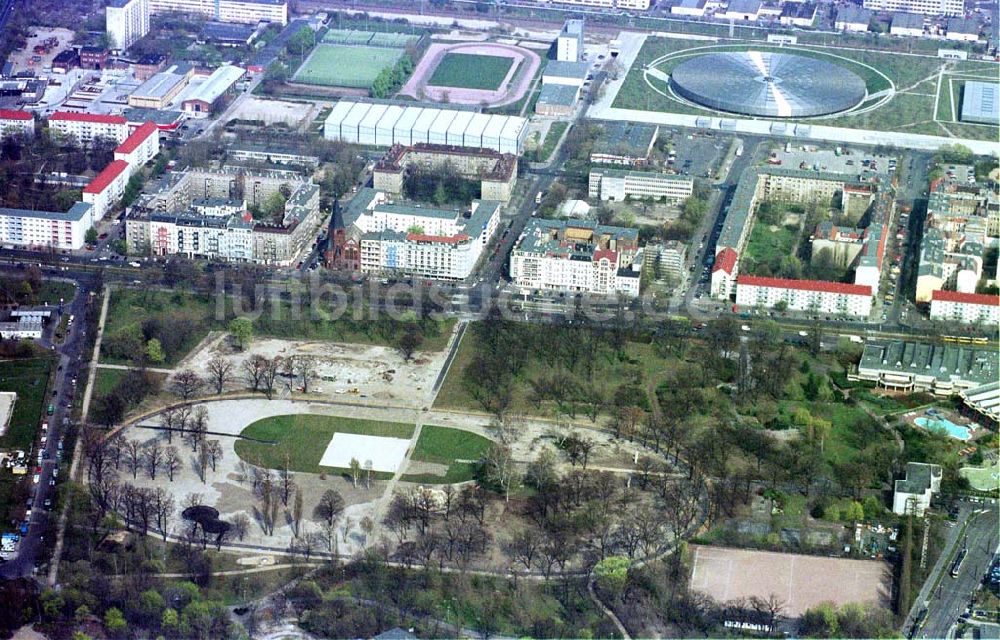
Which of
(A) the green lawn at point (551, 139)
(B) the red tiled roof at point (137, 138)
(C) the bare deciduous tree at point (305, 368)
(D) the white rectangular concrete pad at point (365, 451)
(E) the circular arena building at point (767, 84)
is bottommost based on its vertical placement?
(D) the white rectangular concrete pad at point (365, 451)

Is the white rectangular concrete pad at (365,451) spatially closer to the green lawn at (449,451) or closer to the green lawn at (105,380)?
the green lawn at (449,451)

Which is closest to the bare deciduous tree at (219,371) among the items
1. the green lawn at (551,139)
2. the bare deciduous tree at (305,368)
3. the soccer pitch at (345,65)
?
the bare deciduous tree at (305,368)

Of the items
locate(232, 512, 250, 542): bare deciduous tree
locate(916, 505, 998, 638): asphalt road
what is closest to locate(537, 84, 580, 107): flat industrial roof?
locate(916, 505, 998, 638): asphalt road

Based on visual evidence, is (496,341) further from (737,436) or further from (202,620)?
(202,620)

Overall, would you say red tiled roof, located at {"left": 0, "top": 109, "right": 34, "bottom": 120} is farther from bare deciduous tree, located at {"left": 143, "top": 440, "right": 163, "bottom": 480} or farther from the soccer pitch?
bare deciduous tree, located at {"left": 143, "top": 440, "right": 163, "bottom": 480}

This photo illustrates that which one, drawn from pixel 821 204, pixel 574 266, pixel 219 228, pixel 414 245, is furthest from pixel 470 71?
pixel 574 266

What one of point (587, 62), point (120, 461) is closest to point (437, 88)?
point (587, 62)
